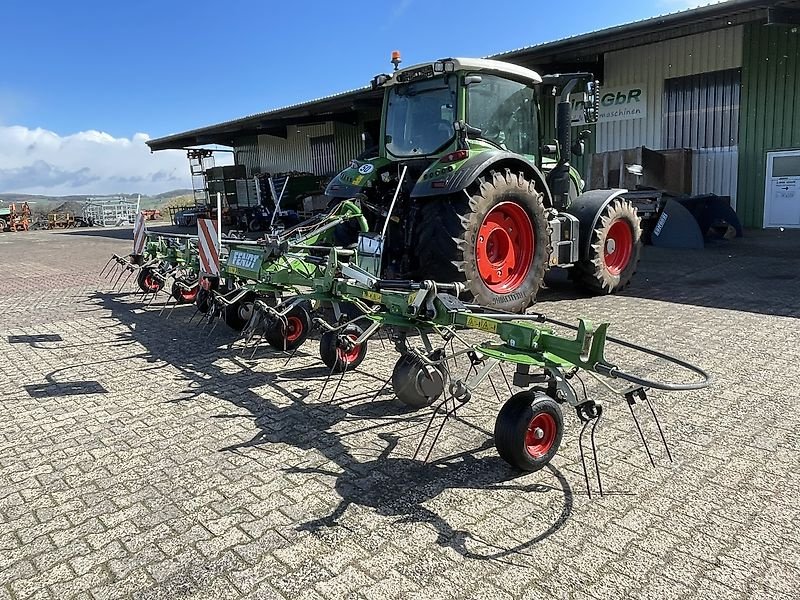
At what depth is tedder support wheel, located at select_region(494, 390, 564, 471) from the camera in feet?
9.64

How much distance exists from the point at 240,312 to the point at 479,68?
331 cm

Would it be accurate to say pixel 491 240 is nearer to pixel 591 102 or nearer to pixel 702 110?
pixel 591 102

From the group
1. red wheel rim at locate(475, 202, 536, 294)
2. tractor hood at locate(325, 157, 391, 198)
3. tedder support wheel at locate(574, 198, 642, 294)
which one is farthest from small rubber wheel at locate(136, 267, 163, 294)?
tedder support wheel at locate(574, 198, 642, 294)

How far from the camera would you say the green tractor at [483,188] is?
574cm

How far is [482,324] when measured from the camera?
3305 millimetres

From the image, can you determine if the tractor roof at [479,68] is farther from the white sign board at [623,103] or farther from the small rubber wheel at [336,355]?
the white sign board at [623,103]

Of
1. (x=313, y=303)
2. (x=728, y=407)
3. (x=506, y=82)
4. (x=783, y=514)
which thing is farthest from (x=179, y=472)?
(x=506, y=82)

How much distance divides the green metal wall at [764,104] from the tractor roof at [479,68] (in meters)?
7.98

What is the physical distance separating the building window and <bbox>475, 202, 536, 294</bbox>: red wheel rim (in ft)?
29.5

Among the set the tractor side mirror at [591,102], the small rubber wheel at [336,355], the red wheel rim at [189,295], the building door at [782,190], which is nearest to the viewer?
the small rubber wheel at [336,355]

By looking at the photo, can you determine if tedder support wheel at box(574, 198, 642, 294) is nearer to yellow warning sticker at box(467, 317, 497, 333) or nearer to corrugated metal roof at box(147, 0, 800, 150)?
yellow warning sticker at box(467, 317, 497, 333)

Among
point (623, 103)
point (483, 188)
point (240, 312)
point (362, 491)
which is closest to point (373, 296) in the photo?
point (362, 491)

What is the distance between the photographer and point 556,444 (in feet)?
10.1

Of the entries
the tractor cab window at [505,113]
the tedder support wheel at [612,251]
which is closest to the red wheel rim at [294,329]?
the tractor cab window at [505,113]
